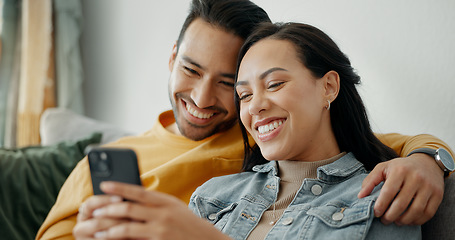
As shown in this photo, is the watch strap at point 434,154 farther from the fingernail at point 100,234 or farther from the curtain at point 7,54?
the curtain at point 7,54

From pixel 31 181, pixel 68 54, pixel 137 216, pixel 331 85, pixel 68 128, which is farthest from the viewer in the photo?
pixel 68 54

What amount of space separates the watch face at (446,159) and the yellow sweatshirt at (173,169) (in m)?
0.25

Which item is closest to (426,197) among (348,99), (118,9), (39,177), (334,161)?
(334,161)

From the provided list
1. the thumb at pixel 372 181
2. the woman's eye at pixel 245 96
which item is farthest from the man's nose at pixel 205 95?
the thumb at pixel 372 181

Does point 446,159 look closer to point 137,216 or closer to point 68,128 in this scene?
point 137,216

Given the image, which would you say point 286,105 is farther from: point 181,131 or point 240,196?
point 181,131

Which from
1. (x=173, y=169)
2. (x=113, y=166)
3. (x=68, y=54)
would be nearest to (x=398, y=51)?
(x=173, y=169)

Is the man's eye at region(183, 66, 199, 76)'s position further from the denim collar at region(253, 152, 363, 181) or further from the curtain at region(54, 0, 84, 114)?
the curtain at region(54, 0, 84, 114)

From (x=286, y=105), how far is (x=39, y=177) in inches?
43.4

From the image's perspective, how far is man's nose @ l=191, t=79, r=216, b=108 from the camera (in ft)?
4.48

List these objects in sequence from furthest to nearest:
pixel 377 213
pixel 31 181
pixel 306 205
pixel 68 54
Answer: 1. pixel 68 54
2. pixel 31 181
3. pixel 306 205
4. pixel 377 213

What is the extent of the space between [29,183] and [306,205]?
1147 millimetres

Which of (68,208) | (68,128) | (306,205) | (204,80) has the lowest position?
(68,208)

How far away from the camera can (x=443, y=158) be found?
0.97m
